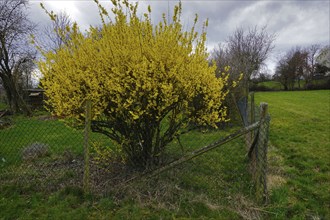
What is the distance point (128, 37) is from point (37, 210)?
273cm

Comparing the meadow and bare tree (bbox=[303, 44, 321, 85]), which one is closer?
the meadow

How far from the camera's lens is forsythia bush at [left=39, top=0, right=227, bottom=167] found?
326 centimetres

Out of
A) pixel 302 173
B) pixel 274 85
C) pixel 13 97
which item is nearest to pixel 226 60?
pixel 302 173

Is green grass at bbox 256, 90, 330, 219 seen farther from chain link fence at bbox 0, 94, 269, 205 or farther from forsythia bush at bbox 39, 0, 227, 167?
forsythia bush at bbox 39, 0, 227, 167

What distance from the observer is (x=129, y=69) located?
3.19 metres

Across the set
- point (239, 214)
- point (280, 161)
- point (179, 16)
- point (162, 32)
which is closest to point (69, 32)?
point (162, 32)

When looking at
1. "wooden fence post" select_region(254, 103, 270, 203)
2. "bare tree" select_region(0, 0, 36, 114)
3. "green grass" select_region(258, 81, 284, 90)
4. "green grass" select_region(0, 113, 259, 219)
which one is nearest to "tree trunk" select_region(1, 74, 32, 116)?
"bare tree" select_region(0, 0, 36, 114)

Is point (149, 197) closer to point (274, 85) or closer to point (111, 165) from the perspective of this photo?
point (111, 165)

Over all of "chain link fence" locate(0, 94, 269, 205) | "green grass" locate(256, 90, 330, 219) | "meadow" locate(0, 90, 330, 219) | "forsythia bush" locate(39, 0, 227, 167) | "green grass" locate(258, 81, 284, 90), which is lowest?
"green grass" locate(256, 90, 330, 219)

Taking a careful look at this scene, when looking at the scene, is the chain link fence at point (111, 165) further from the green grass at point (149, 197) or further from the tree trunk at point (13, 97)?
the tree trunk at point (13, 97)

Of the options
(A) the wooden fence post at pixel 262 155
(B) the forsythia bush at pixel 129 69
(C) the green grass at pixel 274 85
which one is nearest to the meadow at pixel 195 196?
(A) the wooden fence post at pixel 262 155

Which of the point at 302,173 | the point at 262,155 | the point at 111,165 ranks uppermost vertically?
the point at 262,155

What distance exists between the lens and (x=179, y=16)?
3484mm

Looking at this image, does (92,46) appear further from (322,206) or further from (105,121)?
(322,206)
